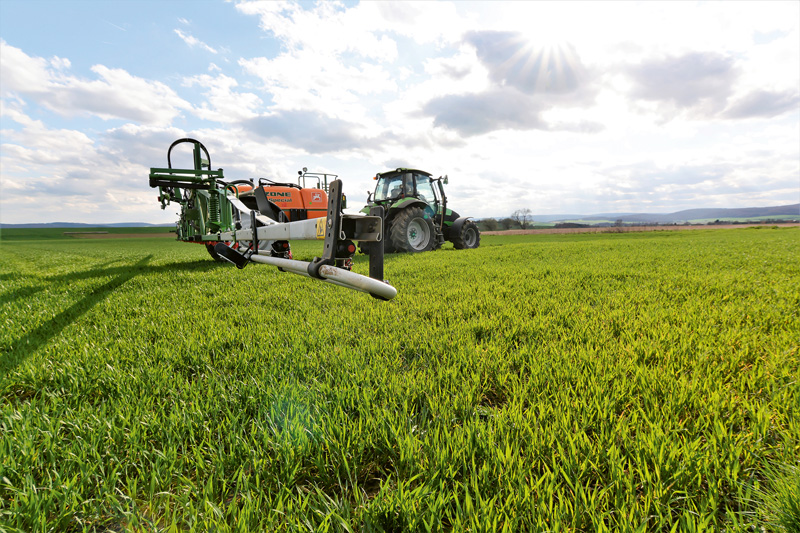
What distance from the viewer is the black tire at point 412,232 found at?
925 cm

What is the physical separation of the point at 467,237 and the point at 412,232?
330 centimetres

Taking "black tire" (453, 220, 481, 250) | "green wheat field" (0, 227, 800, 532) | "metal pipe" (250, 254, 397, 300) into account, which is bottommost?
"green wheat field" (0, 227, 800, 532)

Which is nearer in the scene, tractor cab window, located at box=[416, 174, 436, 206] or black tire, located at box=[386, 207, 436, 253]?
black tire, located at box=[386, 207, 436, 253]

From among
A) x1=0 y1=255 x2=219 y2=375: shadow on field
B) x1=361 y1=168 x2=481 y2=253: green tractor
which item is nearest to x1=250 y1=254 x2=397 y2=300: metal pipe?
x1=0 y1=255 x2=219 y2=375: shadow on field

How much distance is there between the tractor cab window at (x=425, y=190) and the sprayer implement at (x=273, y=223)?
3.25 meters

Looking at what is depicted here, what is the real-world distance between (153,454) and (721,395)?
2535 mm

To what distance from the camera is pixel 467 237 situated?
502 inches

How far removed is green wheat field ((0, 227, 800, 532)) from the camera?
1056 mm

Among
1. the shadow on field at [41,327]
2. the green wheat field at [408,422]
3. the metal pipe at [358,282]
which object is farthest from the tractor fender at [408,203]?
the metal pipe at [358,282]

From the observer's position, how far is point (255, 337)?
2.62 metres

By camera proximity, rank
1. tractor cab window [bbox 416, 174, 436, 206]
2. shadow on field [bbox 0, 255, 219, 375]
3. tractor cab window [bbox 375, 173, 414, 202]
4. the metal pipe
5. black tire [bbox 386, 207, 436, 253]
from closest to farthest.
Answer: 1. the metal pipe
2. shadow on field [bbox 0, 255, 219, 375]
3. black tire [bbox 386, 207, 436, 253]
4. tractor cab window [bbox 375, 173, 414, 202]
5. tractor cab window [bbox 416, 174, 436, 206]

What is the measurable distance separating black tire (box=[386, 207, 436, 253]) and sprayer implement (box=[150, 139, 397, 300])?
2.07 meters

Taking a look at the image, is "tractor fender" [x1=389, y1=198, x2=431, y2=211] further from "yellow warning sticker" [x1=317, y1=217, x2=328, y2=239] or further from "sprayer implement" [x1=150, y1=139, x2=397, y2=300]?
"yellow warning sticker" [x1=317, y1=217, x2=328, y2=239]

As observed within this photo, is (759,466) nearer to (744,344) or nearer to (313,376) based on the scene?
(744,344)
